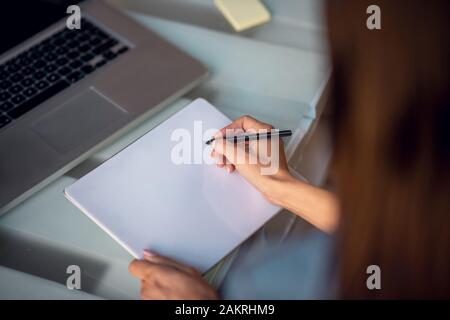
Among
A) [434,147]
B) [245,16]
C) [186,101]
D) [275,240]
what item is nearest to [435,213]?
[434,147]

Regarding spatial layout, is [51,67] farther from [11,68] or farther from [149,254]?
[149,254]

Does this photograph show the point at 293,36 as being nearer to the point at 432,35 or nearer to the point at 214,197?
the point at 214,197

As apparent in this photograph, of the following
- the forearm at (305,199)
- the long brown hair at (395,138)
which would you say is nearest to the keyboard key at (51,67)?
the forearm at (305,199)

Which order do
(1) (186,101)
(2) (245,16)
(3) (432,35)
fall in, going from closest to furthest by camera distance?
(3) (432,35), (1) (186,101), (2) (245,16)

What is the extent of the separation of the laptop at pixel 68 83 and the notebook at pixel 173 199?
0.20 feet

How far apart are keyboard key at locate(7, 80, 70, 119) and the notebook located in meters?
0.16

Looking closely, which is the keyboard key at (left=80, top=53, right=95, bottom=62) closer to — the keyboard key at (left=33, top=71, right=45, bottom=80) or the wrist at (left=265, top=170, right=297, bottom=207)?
the keyboard key at (left=33, top=71, right=45, bottom=80)

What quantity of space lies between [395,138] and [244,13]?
1.86 ft

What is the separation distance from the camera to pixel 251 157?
0.85m

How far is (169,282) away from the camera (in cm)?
76

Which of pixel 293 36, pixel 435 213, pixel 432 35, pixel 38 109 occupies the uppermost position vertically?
pixel 293 36

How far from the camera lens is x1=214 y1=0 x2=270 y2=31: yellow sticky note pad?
1.05 m

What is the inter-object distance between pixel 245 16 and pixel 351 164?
1.76 ft

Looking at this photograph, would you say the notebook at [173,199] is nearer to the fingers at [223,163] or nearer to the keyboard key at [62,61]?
the fingers at [223,163]
